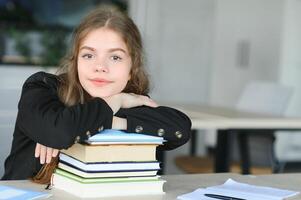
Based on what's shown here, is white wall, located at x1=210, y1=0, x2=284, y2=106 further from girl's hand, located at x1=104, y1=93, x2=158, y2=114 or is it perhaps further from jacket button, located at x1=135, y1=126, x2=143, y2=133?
jacket button, located at x1=135, y1=126, x2=143, y2=133

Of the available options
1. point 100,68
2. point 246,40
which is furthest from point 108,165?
point 246,40

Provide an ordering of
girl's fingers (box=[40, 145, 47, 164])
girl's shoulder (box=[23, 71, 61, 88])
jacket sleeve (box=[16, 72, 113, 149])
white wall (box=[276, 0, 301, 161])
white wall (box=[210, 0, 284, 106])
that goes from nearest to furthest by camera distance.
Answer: jacket sleeve (box=[16, 72, 113, 149])
girl's fingers (box=[40, 145, 47, 164])
girl's shoulder (box=[23, 71, 61, 88])
white wall (box=[276, 0, 301, 161])
white wall (box=[210, 0, 284, 106])

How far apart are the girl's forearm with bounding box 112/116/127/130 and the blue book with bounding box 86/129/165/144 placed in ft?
0.08

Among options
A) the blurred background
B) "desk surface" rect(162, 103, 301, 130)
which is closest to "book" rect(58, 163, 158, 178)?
"desk surface" rect(162, 103, 301, 130)

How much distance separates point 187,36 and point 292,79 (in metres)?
1.18

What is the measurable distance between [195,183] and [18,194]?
538 millimetres

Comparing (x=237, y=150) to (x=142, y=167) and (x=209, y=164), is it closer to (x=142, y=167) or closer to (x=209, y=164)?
(x=209, y=164)

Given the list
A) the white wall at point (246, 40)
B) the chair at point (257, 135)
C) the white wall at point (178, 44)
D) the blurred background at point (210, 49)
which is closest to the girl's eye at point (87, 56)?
the chair at point (257, 135)

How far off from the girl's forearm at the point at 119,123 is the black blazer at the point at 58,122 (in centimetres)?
1

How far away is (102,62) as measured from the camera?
1845mm

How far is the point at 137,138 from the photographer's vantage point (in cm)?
172

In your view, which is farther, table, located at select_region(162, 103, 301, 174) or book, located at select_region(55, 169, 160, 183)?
table, located at select_region(162, 103, 301, 174)

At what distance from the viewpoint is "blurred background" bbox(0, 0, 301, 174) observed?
686cm

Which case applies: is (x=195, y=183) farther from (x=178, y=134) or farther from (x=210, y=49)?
(x=210, y=49)
